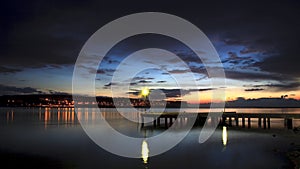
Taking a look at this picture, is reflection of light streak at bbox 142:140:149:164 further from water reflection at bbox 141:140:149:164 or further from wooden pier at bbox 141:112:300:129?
wooden pier at bbox 141:112:300:129

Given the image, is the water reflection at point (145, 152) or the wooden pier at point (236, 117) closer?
the water reflection at point (145, 152)

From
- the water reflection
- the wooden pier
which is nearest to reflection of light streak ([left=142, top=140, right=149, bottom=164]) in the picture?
the water reflection

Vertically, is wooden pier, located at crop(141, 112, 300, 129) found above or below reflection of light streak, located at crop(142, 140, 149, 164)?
above

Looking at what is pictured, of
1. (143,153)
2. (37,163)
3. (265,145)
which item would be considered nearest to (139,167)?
(143,153)

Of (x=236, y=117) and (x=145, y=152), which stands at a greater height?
(x=236, y=117)

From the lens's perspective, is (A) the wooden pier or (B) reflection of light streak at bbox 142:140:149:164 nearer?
(B) reflection of light streak at bbox 142:140:149:164

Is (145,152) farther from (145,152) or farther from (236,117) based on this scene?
(236,117)

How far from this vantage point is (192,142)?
3888 centimetres

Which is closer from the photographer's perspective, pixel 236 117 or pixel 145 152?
pixel 145 152

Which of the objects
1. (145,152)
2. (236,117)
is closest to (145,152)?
(145,152)

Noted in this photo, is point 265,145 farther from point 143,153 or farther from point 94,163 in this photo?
point 94,163

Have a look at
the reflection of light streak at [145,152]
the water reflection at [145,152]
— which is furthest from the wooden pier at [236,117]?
the reflection of light streak at [145,152]

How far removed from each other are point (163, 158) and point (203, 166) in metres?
4.56

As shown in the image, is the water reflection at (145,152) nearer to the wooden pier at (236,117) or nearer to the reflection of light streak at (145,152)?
the reflection of light streak at (145,152)
